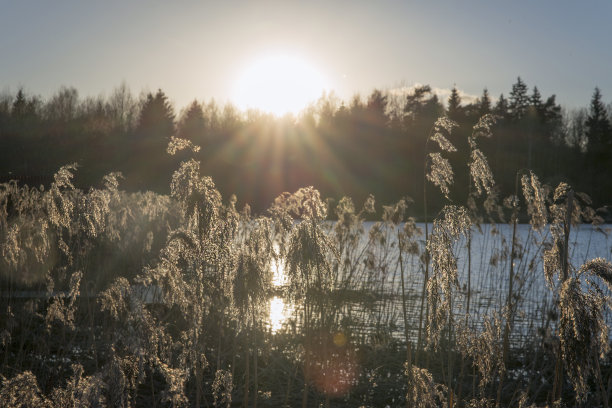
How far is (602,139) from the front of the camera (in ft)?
152

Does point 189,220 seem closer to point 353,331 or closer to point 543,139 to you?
point 353,331

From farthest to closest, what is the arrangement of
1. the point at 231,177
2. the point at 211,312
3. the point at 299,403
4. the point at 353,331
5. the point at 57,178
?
the point at 231,177
the point at 353,331
the point at 211,312
the point at 299,403
the point at 57,178

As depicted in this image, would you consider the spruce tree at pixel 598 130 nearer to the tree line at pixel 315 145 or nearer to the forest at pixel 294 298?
the tree line at pixel 315 145

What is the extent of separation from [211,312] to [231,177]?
99.9 ft

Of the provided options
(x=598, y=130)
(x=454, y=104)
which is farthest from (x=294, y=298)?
(x=598, y=130)

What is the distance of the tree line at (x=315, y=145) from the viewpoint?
35.8 m

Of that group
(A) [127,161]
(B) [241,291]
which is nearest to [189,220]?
(B) [241,291]

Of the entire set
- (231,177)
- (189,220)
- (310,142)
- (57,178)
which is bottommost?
(189,220)

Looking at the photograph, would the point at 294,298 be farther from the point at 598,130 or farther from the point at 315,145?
the point at 598,130

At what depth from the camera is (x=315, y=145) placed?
4472 cm

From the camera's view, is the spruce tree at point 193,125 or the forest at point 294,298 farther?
the spruce tree at point 193,125

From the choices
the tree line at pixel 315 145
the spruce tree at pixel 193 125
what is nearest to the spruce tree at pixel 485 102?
the tree line at pixel 315 145

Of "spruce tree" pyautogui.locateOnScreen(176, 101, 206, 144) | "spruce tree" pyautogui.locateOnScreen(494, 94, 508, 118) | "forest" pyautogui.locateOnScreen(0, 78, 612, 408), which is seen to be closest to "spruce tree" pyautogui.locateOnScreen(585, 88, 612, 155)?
"spruce tree" pyautogui.locateOnScreen(494, 94, 508, 118)

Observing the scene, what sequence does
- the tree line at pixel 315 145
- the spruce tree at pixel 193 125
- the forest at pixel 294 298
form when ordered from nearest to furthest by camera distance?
1. the forest at pixel 294 298
2. the tree line at pixel 315 145
3. the spruce tree at pixel 193 125
